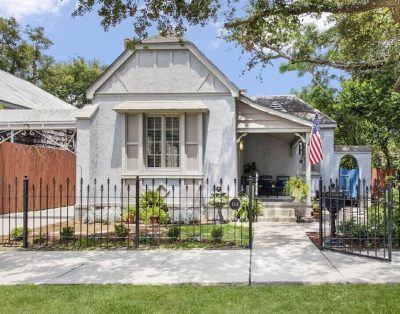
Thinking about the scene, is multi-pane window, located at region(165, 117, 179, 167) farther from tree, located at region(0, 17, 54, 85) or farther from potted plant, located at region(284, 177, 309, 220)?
tree, located at region(0, 17, 54, 85)

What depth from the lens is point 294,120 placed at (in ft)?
49.2

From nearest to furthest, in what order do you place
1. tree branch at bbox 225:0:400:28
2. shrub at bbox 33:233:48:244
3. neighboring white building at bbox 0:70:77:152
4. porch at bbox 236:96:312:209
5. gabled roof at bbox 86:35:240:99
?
tree branch at bbox 225:0:400:28 < shrub at bbox 33:233:48:244 < gabled roof at bbox 86:35:240:99 < neighboring white building at bbox 0:70:77:152 < porch at bbox 236:96:312:209

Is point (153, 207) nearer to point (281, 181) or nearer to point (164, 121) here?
point (164, 121)

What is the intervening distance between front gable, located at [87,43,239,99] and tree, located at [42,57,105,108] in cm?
3026

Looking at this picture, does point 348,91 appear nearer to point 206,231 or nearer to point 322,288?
point 206,231

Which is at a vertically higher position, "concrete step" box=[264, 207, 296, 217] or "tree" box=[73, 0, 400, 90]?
"tree" box=[73, 0, 400, 90]

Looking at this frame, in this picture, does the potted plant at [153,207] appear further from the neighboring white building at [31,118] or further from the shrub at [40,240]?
the neighboring white building at [31,118]

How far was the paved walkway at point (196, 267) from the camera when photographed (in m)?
6.80

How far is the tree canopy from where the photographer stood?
3860 cm

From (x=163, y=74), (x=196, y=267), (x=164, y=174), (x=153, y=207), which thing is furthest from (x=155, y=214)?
(x=196, y=267)

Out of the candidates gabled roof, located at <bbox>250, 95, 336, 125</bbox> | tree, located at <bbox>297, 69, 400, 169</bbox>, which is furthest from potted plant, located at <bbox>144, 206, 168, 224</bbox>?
tree, located at <bbox>297, 69, 400, 169</bbox>

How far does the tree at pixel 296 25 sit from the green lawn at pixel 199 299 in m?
5.82

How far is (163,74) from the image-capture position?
14977 mm

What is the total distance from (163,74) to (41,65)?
3281 cm
